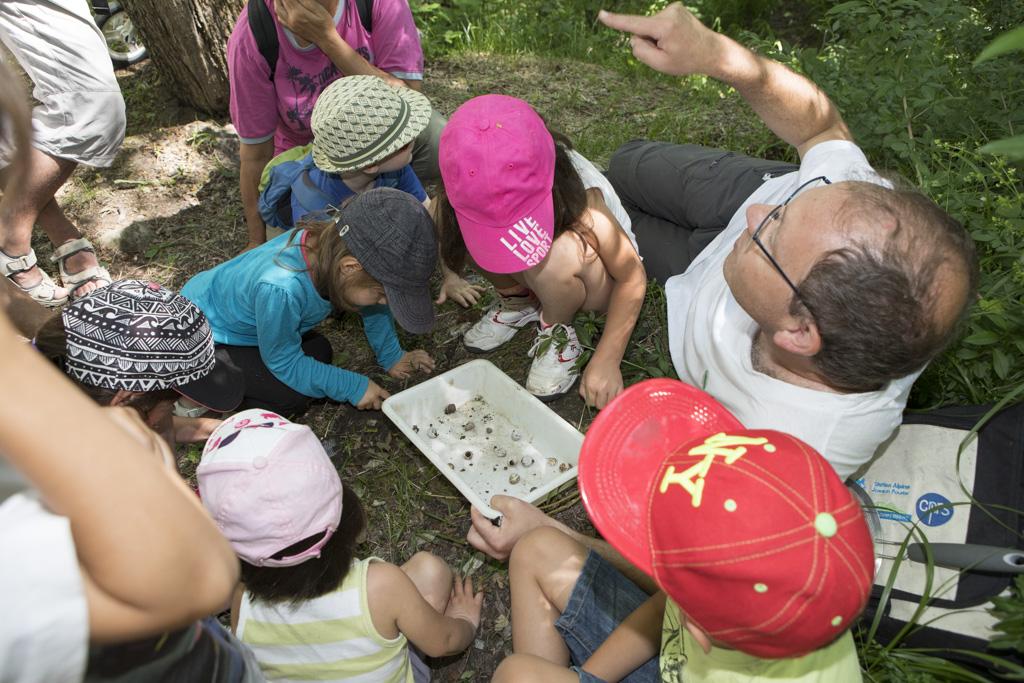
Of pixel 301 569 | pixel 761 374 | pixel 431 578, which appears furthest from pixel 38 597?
pixel 761 374

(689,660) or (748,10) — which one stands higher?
(689,660)

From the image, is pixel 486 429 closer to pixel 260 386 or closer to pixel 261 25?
pixel 260 386

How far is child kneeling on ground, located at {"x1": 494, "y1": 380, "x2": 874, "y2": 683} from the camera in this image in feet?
3.29

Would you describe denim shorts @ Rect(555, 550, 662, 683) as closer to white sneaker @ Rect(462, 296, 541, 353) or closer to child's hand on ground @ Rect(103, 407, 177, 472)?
child's hand on ground @ Rect(103, 407, 177, 472)

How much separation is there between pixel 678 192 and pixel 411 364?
48.9 inches

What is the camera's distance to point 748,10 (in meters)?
6.09

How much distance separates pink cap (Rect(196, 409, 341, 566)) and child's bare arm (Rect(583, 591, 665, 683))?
648 millimetres

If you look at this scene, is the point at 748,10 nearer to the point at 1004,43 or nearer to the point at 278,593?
the point at 1004,43

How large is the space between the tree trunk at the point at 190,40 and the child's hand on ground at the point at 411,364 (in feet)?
6.92

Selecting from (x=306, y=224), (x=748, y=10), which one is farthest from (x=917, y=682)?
(x=748, y=10)

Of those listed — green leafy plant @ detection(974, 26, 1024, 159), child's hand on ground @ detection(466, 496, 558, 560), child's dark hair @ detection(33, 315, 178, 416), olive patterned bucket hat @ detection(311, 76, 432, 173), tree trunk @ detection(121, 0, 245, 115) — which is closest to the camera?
green leafy plant @ detection(974, 26, 1024, 159)

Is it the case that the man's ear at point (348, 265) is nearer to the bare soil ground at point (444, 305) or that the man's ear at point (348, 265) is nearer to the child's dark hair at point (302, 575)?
the bare soil ground at point (444, 305)

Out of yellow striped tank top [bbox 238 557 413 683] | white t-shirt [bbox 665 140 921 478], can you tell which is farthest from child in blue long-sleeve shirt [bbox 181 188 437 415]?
yellow striped tank top [bbox 238 557 413 683]

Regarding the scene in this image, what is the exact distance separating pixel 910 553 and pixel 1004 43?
42.5 inches
